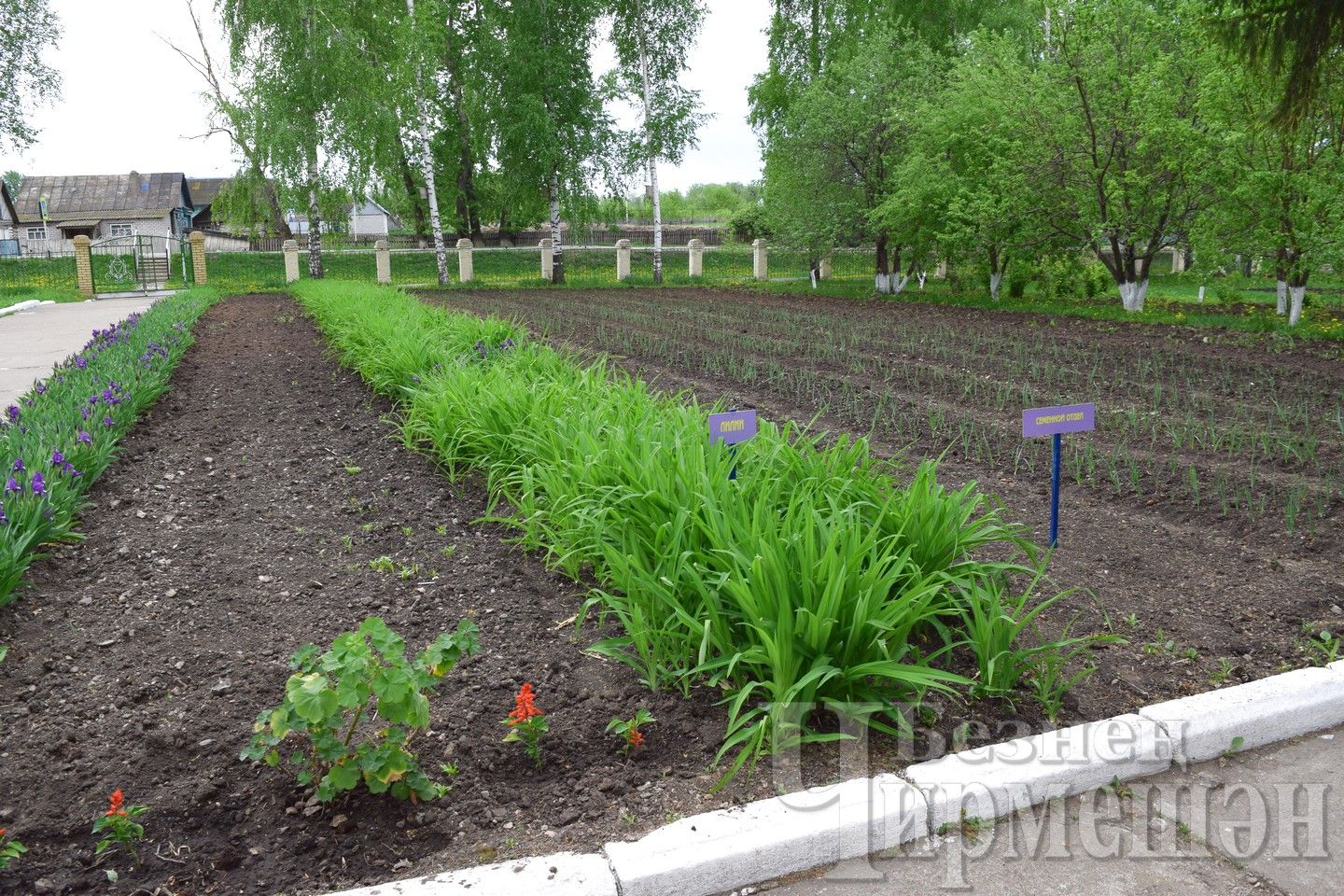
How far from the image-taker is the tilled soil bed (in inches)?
83.7

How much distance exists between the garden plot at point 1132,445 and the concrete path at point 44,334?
6087 mm

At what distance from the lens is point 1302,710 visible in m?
2.62

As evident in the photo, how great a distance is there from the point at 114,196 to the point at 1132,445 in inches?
2331

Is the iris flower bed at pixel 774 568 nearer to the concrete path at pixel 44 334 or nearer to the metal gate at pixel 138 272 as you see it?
the concrete path at pixel 44 334

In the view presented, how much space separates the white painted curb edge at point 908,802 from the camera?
1.95 m

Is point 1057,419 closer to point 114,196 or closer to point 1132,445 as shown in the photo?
point 1132,445

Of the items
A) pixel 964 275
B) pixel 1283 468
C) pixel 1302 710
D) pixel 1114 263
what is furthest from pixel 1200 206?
pixel 1302 710

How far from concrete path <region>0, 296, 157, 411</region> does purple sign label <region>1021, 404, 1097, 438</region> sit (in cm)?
672

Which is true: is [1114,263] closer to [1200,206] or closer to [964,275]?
[1200,206]

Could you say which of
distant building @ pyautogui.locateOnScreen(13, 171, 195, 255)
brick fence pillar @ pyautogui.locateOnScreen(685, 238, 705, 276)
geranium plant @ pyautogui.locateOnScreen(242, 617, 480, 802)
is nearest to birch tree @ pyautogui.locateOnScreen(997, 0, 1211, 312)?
geranium plant @ pyautogui.locateOnScreen(242, 617, 480, 802)

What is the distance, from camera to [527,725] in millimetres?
2396

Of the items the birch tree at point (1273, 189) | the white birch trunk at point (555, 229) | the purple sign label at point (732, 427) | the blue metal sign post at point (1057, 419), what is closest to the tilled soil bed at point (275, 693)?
the purple sign label at point (732, 427)

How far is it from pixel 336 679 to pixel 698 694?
3.36ft

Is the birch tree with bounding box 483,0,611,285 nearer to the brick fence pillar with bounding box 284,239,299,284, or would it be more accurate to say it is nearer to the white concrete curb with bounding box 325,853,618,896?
the brick fence pillar with bounding box 284,239,299,284
